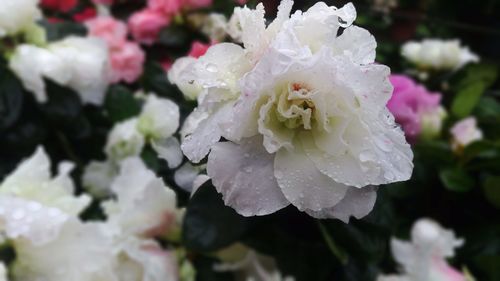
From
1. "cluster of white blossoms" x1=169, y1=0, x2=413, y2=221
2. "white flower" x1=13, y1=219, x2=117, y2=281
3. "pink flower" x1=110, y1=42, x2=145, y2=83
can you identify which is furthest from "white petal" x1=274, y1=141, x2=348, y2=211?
"pink flower" x1=110, y1=42, x2=145, y2=83

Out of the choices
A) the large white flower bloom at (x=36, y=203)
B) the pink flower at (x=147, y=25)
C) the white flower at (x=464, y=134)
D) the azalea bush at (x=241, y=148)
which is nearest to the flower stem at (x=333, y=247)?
the azalea bush at (x=241, y=148)

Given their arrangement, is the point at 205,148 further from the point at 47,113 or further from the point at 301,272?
the point at 47,113

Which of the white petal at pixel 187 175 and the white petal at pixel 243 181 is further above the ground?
the white petal at pixel 243 181

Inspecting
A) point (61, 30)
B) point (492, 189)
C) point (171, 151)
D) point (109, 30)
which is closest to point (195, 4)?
point (109, 30)

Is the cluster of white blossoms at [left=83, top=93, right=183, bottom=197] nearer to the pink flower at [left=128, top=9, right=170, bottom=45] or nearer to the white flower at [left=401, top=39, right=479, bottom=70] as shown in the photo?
the pink flower at [left=128, top=9, right=170, bottom=45]

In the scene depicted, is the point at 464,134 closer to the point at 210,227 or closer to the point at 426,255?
the point at 426,255

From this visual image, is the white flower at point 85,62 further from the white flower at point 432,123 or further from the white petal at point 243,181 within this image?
the white petal at point 243,181
